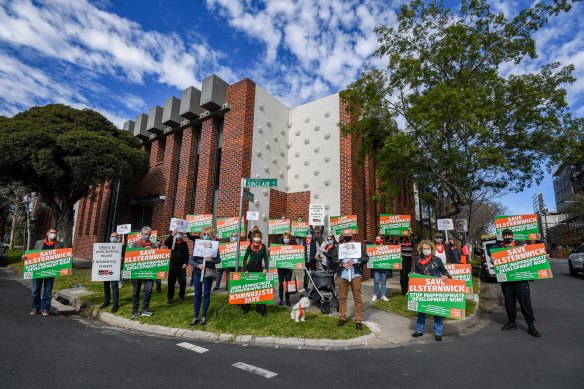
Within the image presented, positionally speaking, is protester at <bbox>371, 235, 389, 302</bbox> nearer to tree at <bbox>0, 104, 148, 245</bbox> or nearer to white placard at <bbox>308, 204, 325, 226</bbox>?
white placard at <bbox>308, 204, 325, 226</bbox>

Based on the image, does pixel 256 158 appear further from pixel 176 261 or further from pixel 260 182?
pixel 176 261

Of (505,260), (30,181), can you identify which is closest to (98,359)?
(505,260)

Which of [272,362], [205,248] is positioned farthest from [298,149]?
[272,362]

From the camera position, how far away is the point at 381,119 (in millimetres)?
11578

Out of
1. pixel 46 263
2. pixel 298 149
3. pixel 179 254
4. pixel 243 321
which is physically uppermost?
pixel 298 149

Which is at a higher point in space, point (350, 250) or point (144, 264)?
point (350, 250)

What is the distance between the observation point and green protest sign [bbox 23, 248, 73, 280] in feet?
22.2

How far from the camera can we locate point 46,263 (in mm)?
6973

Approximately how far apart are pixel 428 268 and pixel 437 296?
1.88ft

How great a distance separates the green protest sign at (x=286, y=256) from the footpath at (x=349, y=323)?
1191 mm

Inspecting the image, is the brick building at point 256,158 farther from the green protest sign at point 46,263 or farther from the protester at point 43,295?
the protester at point 43,295

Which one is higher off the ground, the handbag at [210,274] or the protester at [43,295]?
the handbag at [210,274]

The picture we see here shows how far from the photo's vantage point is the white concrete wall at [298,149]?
13.2 metres

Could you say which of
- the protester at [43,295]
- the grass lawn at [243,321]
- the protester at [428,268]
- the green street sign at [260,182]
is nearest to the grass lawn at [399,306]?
the protester at [428,268]
